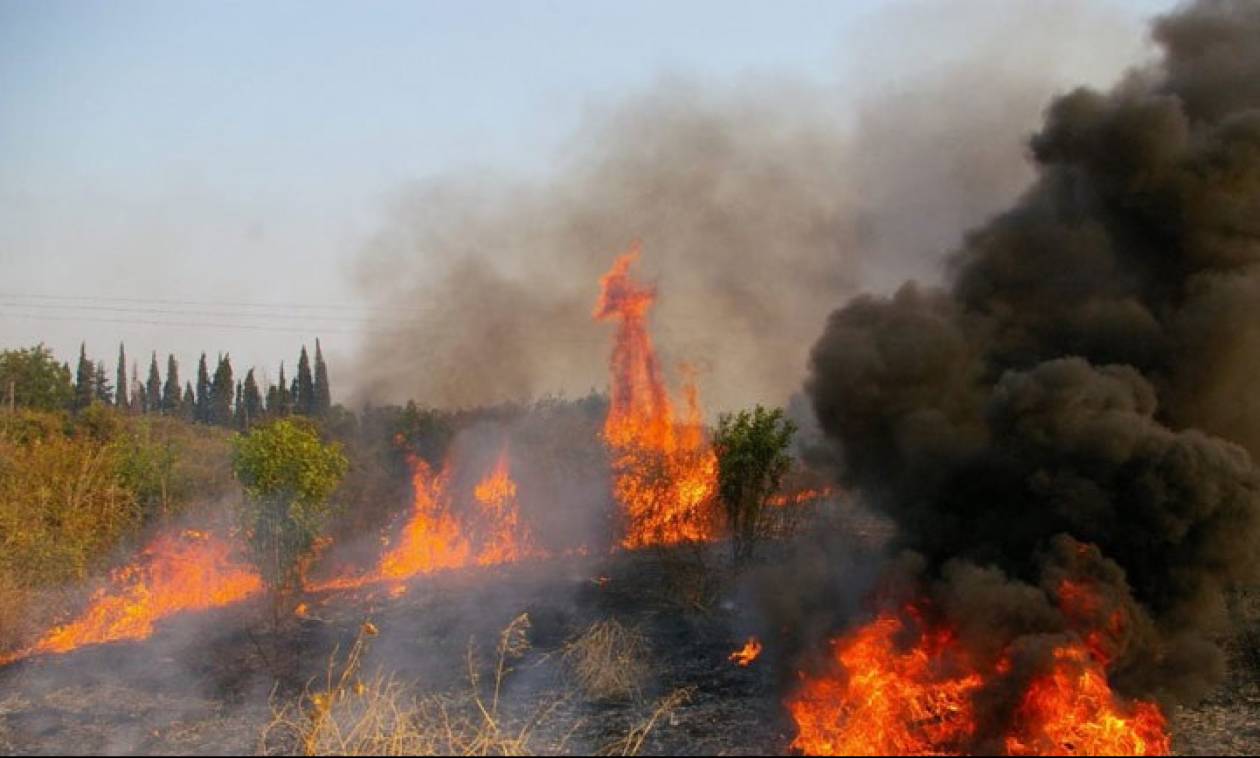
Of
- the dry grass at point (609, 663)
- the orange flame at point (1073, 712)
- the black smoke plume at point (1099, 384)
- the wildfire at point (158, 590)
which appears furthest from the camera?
the wildfire at point (158, 590)

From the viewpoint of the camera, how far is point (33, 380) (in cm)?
5584

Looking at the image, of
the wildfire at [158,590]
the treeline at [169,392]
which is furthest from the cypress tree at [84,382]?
the wildfire at [158,590]

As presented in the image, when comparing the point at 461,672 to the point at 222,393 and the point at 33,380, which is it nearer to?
the point at 33,380

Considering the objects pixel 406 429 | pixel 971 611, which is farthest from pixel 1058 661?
pixel 406 429

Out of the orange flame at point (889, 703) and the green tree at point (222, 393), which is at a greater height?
the green tree at point (222, 393)

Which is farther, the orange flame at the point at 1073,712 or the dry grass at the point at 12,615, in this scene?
the dry grass at the point at 12,615

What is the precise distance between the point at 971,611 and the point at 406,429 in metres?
29.5

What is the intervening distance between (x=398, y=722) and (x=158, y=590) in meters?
14.9

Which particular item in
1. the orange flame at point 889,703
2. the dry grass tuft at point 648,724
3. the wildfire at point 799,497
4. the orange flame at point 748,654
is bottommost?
the dry grass tuft at point 648,724

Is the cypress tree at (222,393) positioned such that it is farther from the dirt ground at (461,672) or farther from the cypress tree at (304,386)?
the dirt ground at (461,672)

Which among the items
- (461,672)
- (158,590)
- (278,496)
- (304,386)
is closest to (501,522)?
(278,496)

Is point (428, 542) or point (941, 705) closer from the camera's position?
point (941, 705)

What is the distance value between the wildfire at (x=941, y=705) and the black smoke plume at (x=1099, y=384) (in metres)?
0.41

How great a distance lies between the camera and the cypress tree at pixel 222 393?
8388 cm
